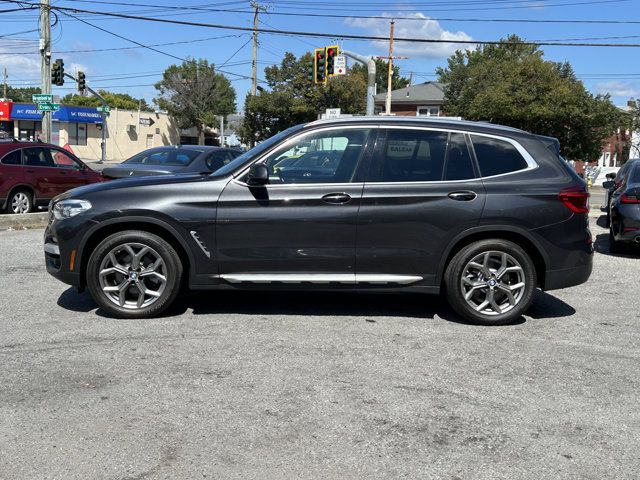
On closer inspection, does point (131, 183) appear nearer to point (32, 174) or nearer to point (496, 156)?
point (496, 156)

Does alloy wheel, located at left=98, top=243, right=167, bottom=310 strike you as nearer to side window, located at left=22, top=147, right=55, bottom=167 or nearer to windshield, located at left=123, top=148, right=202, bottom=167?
windshield, located at left=123, top=148, right=202, bottom=167

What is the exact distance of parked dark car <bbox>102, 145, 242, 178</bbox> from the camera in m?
11.6

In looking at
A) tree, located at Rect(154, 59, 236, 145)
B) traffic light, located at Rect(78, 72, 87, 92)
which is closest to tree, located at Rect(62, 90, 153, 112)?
tree, located at Rect(154, 59, 236, 145)

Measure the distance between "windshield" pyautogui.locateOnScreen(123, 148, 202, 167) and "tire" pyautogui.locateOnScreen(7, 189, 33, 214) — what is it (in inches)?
85.9

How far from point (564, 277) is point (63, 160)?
11155mm

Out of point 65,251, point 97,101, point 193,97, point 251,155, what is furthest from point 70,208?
point 97,101

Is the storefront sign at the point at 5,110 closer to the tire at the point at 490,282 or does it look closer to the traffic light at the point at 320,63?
the traffic light at the point at 320,63

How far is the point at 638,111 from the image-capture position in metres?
61.2

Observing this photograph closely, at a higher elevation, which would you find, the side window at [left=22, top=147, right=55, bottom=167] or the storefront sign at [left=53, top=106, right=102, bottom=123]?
the storefront sign at [left=53, top=106, right=102, bottom=123]

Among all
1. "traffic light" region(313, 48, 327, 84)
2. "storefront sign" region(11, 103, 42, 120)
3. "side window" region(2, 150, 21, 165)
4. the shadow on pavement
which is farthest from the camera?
"storefront sign" region(11, 103, 42, 120)

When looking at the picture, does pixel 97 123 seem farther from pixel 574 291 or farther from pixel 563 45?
pixel 574 291

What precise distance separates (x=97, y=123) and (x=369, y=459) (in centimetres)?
6221

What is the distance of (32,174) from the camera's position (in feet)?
42.5

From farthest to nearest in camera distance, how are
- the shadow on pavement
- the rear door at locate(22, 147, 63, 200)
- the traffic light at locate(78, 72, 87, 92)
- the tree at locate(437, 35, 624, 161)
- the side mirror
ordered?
the tree at locate(437, 35, 624, 161), the traffic light at locate(78, 72, 87, 92), the rear door at locate(22, 147, 63, 200), the shadow on pavement, the side mirror
